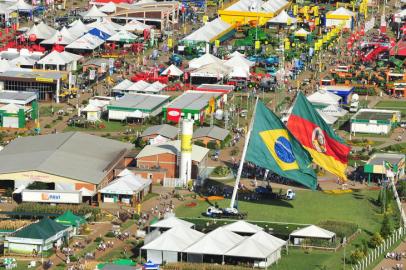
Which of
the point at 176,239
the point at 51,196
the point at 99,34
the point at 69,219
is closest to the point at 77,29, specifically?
the point at 99,34

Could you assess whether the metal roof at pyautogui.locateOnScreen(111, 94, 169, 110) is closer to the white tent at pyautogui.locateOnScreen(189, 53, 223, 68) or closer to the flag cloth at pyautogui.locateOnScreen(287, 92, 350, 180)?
the white tent at pyautogui.locateOnScreen(189, 53, 223, 68)

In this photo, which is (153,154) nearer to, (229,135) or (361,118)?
(229,135)

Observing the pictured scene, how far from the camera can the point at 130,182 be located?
4995 inches

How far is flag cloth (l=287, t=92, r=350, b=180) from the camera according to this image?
12344 cm

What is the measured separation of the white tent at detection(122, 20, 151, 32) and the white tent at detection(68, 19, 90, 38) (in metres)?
4.84

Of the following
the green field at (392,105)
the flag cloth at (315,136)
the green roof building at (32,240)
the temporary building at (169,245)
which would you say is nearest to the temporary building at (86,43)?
the green field at (392,105)

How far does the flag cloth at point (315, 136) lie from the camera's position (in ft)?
405

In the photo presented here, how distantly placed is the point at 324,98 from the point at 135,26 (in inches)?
1591

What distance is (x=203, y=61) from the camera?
177 meters

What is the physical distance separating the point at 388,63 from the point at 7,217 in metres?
72.3

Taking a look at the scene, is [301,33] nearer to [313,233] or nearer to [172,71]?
[172,71]

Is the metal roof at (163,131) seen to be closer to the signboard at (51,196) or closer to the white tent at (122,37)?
the signboard at (51,196)

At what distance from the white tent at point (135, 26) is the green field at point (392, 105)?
38.8 meters

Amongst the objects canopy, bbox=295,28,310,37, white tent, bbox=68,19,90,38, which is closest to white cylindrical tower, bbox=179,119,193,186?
white tent, bbox=68,19,90,38
